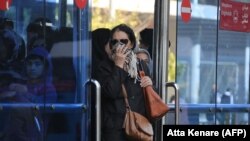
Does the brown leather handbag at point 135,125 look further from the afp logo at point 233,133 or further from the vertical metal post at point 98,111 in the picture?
the afp logo at point 233,133

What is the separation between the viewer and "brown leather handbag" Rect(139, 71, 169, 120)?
383cm

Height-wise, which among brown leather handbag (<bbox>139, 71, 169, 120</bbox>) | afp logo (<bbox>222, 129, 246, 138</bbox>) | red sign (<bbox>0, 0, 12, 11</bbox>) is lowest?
afp logo (<bbox>222, 129, 246, 138</bbox>)

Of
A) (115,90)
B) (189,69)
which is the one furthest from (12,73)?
(189,69)

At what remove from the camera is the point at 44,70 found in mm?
Result: 3582

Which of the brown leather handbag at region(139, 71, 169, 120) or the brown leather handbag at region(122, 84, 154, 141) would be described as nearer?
the brown leather handbag at region(122, 84, 154, 141)

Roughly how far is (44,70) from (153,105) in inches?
29.9

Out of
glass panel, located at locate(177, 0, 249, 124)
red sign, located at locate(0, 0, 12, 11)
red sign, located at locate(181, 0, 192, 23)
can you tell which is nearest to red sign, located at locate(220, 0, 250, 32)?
glass panel, located at locate(177, 0, 249, 124)

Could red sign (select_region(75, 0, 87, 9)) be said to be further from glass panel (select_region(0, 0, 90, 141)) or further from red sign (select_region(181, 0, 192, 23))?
red sign (select_region(181, 0, 192, 23))

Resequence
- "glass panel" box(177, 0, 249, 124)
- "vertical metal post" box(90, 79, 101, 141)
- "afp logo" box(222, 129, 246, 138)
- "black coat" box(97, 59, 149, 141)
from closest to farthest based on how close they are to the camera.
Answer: "vertical metal post" box(90, 79, 101, 141)
"black coat" box(97, 59, 149, 141)
"afp logo" box(222, 129, 246, 138)
"glass panel" box(177, 0, 249, 124)

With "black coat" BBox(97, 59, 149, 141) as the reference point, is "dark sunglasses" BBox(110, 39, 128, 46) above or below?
above

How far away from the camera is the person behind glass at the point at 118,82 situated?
3.71 meters

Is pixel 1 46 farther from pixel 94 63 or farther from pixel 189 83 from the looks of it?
pixel 189 83

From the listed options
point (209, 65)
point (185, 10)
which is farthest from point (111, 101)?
point (209, 65)

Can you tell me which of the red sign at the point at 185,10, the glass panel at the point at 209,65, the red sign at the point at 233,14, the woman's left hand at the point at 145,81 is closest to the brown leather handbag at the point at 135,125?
the woman's left hand at the point at 145,81
